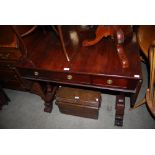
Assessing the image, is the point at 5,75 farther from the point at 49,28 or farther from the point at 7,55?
the point at 49,28

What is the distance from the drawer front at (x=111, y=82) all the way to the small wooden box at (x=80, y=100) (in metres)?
0.33

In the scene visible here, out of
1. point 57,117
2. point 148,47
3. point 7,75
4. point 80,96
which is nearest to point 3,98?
point 7,75

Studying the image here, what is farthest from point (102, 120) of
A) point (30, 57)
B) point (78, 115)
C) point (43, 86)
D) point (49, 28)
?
point (49, 28)

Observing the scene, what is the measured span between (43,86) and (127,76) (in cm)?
111

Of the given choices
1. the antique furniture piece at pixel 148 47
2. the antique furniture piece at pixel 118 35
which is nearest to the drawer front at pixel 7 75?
the antique furniture piece at pixel 118 35

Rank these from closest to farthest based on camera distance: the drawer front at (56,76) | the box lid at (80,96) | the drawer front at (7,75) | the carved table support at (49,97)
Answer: the drawer front at (56,76) < the box lid at (80,96) < the drawer front at (7,75) < the carved table support at (49,97)

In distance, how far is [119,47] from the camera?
1098mm

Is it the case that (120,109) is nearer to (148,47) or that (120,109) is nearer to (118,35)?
(148,47)

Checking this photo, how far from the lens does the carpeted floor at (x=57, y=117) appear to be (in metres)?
1.69

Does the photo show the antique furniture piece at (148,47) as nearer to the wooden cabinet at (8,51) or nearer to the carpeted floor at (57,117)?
the carpeted floor at (57,117)

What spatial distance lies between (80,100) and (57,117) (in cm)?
49

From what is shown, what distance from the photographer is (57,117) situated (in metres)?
1.83

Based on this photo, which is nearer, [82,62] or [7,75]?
[82,62]

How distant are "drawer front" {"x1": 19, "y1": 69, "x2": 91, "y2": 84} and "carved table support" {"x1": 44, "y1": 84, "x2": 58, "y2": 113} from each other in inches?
21.0
